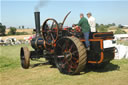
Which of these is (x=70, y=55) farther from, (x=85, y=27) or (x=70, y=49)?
(x=85, y=27)

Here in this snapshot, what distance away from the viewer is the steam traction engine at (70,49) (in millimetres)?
5699

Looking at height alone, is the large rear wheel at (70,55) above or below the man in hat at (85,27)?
below

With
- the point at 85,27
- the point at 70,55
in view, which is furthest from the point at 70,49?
the point at 85,27

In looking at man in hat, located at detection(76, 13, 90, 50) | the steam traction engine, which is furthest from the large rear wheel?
man in hat, located at detection(76, 13, 90, 50)

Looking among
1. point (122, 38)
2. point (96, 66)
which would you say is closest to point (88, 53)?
point (96, 66)

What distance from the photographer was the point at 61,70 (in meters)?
6.54

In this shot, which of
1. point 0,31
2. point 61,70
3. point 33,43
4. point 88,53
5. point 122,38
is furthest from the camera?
point 0,31

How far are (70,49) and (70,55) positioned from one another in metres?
0.21

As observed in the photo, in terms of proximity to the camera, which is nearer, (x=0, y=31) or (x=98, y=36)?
(x=98, y=36)

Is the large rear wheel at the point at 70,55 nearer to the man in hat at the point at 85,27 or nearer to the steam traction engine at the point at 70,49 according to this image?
the steam traction engine at the point at 70,49

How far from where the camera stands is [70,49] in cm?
610

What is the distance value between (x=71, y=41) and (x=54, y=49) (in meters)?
0.93

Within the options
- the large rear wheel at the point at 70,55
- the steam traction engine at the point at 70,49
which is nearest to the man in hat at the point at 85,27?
the steam traction engine at the point at 70,49

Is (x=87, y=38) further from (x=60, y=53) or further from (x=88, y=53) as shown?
(x=60, y=53)
